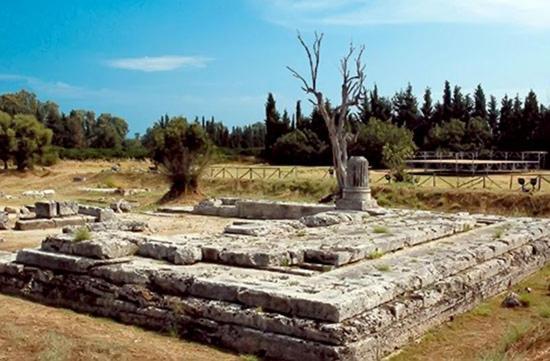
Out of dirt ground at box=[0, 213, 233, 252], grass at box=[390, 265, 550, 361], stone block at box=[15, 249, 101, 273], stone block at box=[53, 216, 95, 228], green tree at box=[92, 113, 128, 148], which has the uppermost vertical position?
green tree at box=[92, 113, 128, 148]

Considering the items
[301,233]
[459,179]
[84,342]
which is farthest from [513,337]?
[459,179]

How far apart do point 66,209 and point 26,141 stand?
29.2m

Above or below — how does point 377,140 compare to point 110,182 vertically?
above

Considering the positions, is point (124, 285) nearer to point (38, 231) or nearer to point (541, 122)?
point (38, 231)

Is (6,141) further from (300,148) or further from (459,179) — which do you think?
(459,179)

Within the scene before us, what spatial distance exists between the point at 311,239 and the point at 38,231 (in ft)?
33.7

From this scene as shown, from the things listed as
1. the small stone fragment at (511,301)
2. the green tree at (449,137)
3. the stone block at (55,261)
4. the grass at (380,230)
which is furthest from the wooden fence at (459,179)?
the stone block at (55,261)

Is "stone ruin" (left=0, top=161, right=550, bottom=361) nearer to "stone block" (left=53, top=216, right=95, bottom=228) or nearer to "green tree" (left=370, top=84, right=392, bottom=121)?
"stone block" (left=53, top=216, right=95, bottom=228)

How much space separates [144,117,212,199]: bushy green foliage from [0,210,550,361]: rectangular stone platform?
15.8 m

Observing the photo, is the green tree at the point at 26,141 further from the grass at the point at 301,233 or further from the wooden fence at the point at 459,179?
the grass at the point at 301,233

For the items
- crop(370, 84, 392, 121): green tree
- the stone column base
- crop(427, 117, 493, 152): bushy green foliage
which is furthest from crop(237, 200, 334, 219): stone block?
crop(370, 84, 392, 121): green tree

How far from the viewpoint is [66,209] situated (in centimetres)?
2192

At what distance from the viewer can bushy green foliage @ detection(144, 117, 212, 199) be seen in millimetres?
30109

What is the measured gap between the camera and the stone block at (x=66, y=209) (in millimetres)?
21641
